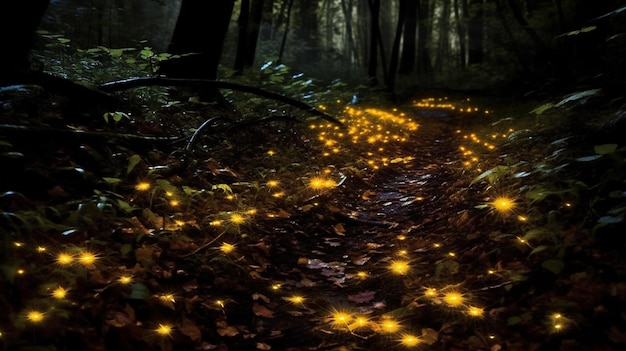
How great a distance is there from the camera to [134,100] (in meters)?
5.81

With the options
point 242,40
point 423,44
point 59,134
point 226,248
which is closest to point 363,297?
point 226,248

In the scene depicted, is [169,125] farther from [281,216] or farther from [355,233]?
[355,233]

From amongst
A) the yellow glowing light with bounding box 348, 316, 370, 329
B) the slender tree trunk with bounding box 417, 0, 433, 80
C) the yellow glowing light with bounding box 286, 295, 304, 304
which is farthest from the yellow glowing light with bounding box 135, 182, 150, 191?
the slender tree trunk with bounding box 417, 0, 433, 80

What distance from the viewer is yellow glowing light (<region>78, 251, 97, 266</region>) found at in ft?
8.68

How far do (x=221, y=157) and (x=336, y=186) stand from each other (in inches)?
61.5

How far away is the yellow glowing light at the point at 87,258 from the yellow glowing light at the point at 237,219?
1.28 meters

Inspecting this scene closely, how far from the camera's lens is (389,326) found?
2623 mm

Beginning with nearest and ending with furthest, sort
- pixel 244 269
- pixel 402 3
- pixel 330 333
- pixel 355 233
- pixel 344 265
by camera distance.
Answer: pixel 330 333 < pixel 244 269 < pixel 344 265 < pixel 355 233 < pixel 402 3

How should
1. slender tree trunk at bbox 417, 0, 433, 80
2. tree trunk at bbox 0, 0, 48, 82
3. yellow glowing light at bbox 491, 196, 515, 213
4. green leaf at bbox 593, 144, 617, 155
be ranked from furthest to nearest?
slender tree trunk at bbox 417, 0, 433, 80, tree trunk at bbox 0, 0, 48, 82, yellow glowing light at bbox 491, 196, 515, 213, green leaf at bbox 593, 144, 617, 155

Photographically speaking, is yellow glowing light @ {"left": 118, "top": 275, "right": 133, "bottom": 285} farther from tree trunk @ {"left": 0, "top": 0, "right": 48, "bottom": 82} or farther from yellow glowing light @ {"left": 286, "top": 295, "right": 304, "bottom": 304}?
tree trunk @ {"left": 0, "top": 0, "right": 48, "bottom": 82}

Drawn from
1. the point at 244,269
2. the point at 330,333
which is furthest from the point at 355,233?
the point at 330,333

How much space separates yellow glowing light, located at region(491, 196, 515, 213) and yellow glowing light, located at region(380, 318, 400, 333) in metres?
1.55

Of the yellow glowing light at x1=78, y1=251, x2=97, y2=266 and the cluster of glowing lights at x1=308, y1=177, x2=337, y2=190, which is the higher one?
the yellow glowing light at x1=78, y1=251, x2=97, y2=266

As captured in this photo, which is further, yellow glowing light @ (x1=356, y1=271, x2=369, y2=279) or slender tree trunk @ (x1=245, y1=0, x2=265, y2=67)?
slender tree trunk @ (x1=245, y1=0, x2=265, y2=67)
